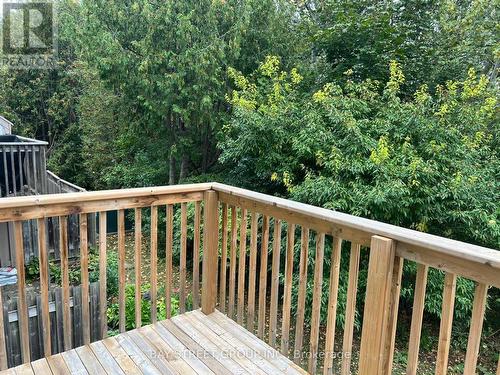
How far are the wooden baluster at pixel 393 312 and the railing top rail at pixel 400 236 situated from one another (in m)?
0.07

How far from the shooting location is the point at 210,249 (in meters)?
2.60

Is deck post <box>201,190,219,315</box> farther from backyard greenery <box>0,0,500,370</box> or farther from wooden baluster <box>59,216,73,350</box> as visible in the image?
backyard greenery <box>0,0,500,370</box>

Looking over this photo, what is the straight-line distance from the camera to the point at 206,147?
7.33 m

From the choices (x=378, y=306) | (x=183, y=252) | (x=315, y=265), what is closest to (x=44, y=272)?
(x=183, y=252)

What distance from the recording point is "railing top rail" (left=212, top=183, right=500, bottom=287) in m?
1.21

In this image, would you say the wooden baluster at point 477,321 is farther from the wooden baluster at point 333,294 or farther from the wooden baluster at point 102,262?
the wooden baluster at point 102,262

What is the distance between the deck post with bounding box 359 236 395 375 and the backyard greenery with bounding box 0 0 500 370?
2.45 meters

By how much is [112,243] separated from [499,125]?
24.3 ft

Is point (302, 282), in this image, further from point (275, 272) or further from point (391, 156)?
point (391, 156)

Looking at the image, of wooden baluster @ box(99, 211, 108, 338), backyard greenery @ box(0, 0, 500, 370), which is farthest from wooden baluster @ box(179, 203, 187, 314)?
backyard greenery @ box(0, 0, 500, 370)

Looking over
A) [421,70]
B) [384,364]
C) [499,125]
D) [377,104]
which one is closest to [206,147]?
[377,104]

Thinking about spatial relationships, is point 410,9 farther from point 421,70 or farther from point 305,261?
point 305,261

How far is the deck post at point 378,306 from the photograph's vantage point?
4.92 ft

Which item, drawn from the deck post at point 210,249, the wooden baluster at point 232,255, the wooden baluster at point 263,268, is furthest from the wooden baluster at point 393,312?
the deck post at point 210,249
